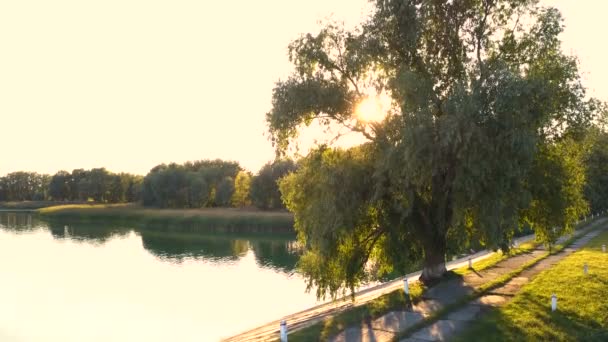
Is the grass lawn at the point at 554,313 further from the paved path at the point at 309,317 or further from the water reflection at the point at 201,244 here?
the water reflection at the point at 201,244

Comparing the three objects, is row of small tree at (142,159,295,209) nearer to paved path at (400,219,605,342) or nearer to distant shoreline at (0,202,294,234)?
distant shoreline at (0,202,294,234)

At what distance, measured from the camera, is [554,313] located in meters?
18.8

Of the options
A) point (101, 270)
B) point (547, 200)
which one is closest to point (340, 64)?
point (547, 200)

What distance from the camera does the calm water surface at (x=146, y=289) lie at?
30.4 meters

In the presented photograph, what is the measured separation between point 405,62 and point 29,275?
139 feet

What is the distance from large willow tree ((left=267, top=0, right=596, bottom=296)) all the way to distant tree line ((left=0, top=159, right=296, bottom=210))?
67203mm

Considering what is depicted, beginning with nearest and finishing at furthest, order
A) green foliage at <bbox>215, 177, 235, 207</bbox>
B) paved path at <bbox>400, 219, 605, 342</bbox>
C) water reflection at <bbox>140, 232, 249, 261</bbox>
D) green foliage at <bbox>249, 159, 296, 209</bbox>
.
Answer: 1. paved path at <bbox>400, 219, 605, 342</bbox>
2. water reflection at <bbox>140, 232, 249, 261</bbox>
3. green foliage at <bbox>249, 159, 296, 209</bbox>
4. green foliage at <bbox>215, 177, 235, 207</bbox>

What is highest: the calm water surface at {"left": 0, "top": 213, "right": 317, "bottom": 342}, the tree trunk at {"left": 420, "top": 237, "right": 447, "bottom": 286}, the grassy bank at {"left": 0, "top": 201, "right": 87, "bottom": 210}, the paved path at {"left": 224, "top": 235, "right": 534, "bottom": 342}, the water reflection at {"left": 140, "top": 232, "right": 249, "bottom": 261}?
the grassy bank at {"left": 0, "top": 201, "right": 87, "bottom": 210}

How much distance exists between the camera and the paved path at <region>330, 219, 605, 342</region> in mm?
17125

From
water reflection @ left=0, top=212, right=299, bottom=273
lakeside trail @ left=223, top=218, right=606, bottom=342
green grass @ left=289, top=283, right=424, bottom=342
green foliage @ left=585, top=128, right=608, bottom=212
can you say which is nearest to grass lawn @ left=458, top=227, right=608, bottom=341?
lakeside trail @ left=223, top=218, right=606, bottom=342

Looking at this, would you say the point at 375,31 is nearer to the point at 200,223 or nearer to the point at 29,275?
the point at 29,275

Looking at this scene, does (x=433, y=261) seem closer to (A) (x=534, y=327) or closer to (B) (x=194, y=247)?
(A) (x=534, y=327)

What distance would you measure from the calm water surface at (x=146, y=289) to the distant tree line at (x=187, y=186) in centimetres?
2794

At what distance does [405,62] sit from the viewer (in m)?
22.6
